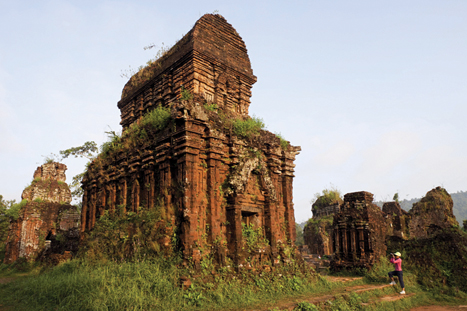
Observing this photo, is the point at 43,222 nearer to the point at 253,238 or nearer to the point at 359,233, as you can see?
the point at 253,238

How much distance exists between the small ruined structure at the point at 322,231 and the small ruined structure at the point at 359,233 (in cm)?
1252

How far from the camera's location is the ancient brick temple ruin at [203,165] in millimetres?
7641

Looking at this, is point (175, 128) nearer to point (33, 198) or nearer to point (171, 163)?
point (171, 163)

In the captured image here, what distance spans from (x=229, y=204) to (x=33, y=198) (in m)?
18.3

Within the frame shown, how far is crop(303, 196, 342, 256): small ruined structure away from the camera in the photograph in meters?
26.7

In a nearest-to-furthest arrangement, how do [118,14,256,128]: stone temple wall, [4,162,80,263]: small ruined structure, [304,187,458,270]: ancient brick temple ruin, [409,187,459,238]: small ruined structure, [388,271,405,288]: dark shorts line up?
1. [388,271,405,288]: dark shorts
2. [118,14,256,128]: stone temple wall
3. [304,187,458,270]: ancient brick temple ruin
4. [409,187,459,238]: small ruined structure
5. [4,162,80,263]: small ruined structure

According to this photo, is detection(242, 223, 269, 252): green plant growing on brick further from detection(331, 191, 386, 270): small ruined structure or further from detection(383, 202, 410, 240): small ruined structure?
detection(383, 202, 410, 240): small ruined structure

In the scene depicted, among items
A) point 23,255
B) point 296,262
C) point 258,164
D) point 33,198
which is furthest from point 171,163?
point 33,198

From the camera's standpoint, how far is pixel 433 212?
1534 cm

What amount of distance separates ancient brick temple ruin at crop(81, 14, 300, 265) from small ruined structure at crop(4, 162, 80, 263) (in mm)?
7931

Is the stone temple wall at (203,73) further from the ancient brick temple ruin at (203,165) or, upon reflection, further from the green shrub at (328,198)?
the green shrub at (328,198)

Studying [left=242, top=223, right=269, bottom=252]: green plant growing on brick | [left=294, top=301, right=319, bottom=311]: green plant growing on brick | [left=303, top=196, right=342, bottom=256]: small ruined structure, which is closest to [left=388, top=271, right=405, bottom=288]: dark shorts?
[left=242, top=223, right=269, bottom=252]: green plant growing on brick

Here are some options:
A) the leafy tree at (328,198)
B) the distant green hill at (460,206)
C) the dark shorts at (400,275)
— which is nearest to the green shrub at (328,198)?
the leafy tree at (328,198)

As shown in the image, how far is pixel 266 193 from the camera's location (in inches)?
368
